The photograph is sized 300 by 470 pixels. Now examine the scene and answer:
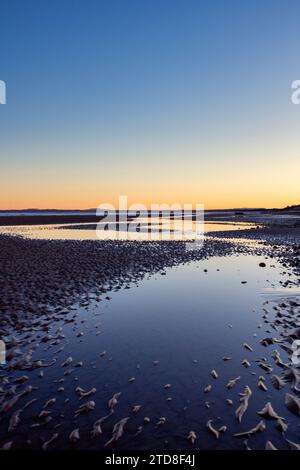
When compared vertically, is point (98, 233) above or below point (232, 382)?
above

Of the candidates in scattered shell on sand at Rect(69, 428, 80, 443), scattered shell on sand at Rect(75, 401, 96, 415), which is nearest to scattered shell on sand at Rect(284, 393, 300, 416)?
scattered shell on sand at Rect(75, 401, 96, 415)

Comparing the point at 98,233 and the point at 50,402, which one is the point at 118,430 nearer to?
the point at 50,402

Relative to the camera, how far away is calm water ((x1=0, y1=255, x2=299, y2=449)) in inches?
218

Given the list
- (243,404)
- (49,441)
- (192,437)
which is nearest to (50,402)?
(49,441)

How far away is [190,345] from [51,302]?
6.98 metres

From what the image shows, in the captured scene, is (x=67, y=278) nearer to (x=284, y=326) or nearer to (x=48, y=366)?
(x=48, y=366)

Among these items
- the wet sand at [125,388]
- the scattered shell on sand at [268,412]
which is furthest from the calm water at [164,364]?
the scattered shell on sand at [268,412]

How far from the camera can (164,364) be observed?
8.02 meters

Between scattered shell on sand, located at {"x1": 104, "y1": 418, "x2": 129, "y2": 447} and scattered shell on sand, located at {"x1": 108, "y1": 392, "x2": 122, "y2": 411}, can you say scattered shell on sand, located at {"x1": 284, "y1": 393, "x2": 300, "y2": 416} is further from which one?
scattered shell on sand, located at {"x1": 108, "y1": 392, "x2": 122, "y2": 411}

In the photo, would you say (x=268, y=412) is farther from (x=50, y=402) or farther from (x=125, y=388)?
(x=50, y=402)

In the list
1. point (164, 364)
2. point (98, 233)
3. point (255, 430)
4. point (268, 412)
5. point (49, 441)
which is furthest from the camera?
point (98, 233)

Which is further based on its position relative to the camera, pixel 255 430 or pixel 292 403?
pixel 292 403

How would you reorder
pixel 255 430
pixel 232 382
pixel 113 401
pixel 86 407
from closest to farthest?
pixel 255 430
pixel 86 407
pixel 113 401
pixel 232 382

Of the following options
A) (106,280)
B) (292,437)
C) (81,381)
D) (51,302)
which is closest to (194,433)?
(292,437)
